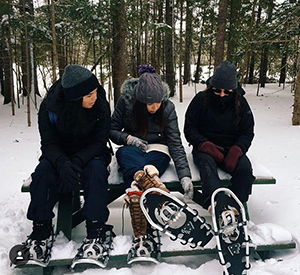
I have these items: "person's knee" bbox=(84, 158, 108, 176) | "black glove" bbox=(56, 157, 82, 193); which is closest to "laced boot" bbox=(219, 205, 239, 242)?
"person's knee" bbox=(84, 158, 108, 176)

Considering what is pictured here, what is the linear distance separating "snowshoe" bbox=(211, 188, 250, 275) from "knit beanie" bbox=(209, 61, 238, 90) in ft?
3.33

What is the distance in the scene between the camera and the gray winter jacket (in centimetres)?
296

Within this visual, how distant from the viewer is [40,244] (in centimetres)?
239

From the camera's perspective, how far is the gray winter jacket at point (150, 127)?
2.96 metres

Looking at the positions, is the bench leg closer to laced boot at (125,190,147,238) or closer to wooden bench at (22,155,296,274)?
wooden bench at (22,155,296,274)

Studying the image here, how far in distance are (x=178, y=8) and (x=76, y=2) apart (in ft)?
24.2

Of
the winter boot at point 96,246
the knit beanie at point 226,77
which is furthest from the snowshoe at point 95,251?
the knit beanie at point 226,77

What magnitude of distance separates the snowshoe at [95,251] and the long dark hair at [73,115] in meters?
0.86

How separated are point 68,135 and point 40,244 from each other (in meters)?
0.88

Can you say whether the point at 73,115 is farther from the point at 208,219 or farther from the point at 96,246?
the point at 208,219

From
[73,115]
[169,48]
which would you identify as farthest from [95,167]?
[169,48]

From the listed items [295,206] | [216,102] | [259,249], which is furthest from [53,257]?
[295,206]

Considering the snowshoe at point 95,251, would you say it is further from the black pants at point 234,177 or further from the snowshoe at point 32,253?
the black pants at point 234,177

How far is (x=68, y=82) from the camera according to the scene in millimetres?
2518
